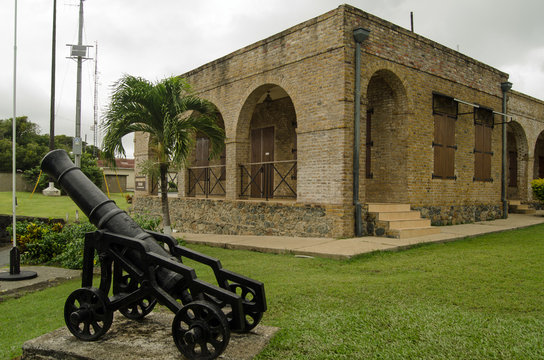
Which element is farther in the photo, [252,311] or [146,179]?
[146,179]

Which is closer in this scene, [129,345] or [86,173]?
[129,345]

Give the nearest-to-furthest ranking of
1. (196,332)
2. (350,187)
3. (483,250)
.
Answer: (196,332)
(483,250)
(350,187)

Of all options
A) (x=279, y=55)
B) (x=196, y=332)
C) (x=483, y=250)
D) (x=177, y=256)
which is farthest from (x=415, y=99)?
(x=196, y=332)

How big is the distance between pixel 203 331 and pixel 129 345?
676 mm

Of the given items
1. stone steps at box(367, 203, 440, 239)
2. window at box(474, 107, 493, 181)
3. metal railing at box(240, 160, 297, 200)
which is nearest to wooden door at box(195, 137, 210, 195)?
metal railing at box(240, 160, 297, 200)

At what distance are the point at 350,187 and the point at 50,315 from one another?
240 inches

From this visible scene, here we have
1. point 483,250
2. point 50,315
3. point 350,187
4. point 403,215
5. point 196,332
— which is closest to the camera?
point 196,332

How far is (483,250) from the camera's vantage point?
24.9 feet

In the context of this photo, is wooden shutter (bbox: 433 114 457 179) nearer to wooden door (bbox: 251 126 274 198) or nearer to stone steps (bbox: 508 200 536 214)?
wooden door (bbox: 251 126 274 198)

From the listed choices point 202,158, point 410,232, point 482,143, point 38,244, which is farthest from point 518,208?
point 38,244

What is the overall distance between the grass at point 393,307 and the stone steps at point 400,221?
1601 mm

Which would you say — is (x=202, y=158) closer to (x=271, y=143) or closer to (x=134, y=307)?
(x=271, y=143)

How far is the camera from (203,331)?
281 cm

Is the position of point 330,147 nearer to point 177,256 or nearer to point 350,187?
point 350,187
